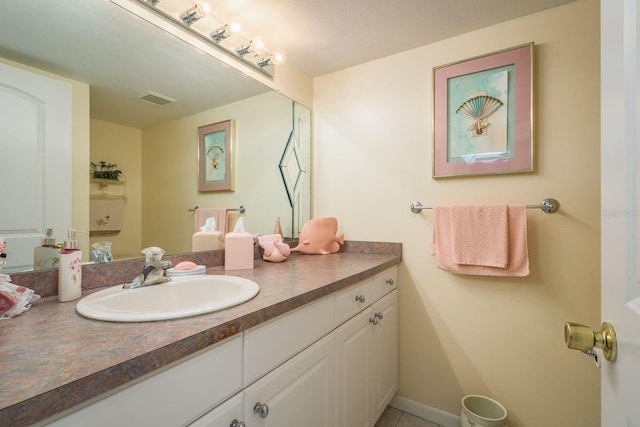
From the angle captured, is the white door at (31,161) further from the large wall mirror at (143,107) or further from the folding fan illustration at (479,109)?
the folding fan illustration at (479,109)

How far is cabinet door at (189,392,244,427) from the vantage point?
57 centimetres

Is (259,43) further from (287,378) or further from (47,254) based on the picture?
(287,378)

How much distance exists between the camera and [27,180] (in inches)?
30.2

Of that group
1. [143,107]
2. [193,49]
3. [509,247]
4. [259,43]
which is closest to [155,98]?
[143,107]

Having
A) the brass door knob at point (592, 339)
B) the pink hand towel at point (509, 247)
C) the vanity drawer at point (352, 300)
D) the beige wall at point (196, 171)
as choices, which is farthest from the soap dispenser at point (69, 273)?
the pink hand towel at point (509, 247)

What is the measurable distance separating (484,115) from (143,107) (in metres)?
1.53

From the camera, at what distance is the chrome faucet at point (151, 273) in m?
0.89

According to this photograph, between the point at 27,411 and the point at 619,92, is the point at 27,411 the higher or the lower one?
the lower one

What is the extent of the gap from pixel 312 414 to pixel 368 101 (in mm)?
1618

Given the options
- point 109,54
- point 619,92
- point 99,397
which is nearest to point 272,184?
point 109,54

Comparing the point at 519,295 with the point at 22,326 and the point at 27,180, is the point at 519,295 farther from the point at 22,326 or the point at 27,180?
the point at 27,180

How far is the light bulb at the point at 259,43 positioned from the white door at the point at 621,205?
128cm

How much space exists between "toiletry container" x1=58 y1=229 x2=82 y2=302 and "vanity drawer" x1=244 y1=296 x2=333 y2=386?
1.71 ft

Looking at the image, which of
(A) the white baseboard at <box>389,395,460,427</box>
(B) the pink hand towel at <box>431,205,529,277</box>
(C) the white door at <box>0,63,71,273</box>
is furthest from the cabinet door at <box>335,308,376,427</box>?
(C) the white door at <box>0,63,71,273</box>
